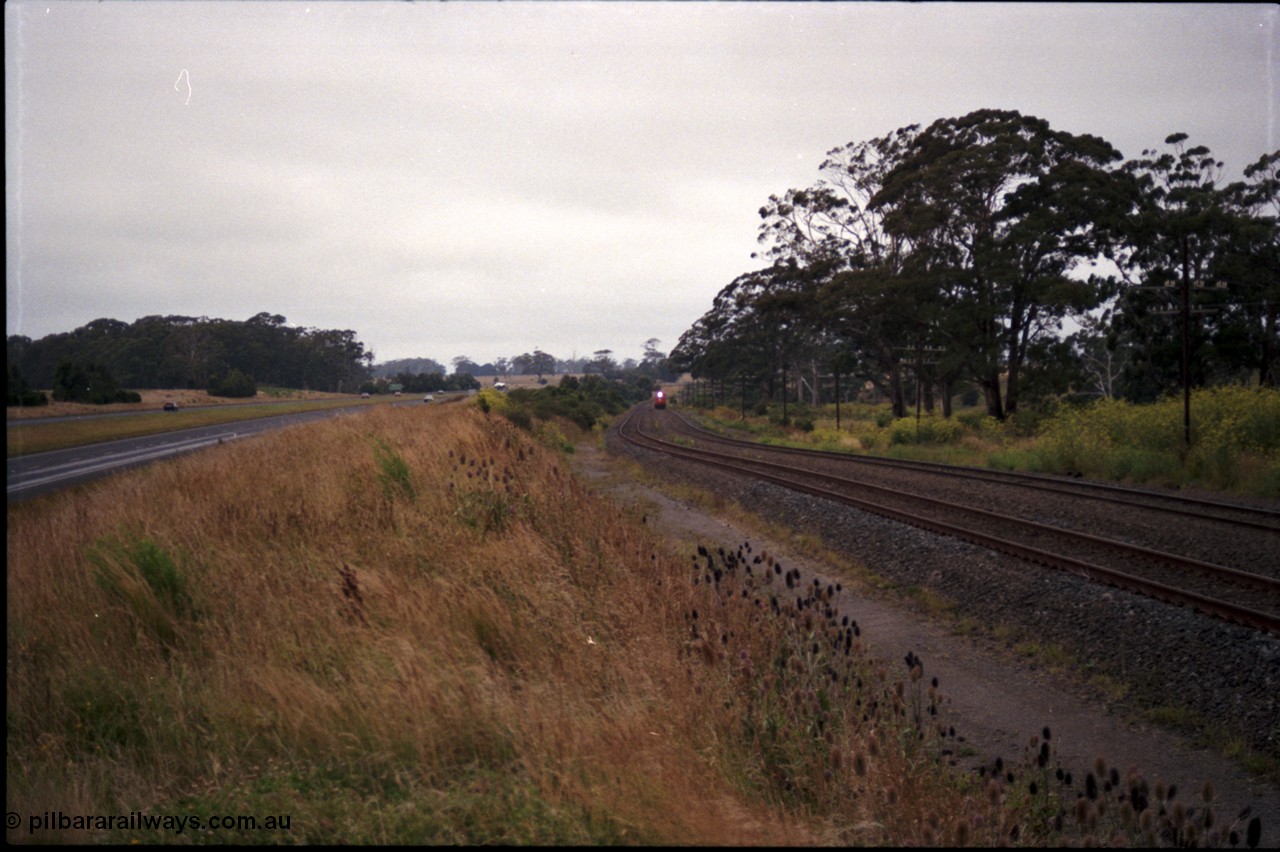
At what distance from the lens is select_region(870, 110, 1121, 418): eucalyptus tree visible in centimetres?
3262

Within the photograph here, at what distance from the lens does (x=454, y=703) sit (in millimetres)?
3338

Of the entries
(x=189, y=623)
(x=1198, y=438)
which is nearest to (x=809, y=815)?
(x=189, y=623)

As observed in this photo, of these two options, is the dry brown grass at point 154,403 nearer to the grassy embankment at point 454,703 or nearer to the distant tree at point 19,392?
the distant tree at point 19,392

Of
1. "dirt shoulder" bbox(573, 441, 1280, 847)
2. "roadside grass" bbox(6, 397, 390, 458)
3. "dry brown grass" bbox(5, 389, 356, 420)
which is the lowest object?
"dirt shoulder" bbox(573, 441, 1280, 847)

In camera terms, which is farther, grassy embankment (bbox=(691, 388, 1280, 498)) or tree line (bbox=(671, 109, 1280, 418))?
tree line (bbox=(671, 109, 1280, 418))

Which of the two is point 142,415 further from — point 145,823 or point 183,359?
point 145,823

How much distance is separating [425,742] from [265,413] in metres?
26.1

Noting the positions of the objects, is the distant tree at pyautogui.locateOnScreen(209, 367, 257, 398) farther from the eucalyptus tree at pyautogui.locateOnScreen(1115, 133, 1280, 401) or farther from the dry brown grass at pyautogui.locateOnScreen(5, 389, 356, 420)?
the eucalyptus tree at pyautogui.locateOnScreen(1115, 133, 1280, 401)

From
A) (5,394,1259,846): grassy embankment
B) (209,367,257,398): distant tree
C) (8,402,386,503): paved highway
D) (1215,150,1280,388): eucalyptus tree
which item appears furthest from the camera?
(1215,150,1280,388): eucalyptus tree

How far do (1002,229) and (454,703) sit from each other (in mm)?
36378

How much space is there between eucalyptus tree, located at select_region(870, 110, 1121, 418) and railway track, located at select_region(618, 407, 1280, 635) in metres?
16.2

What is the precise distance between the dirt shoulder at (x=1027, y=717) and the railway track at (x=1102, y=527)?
195 cm

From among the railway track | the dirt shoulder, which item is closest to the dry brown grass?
the dirt shoulder

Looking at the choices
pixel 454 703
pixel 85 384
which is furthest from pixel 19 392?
pixel 85 384
